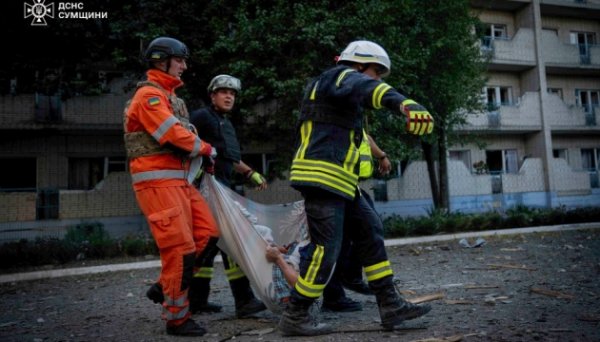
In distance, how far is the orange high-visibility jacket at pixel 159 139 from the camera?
297 centimetres

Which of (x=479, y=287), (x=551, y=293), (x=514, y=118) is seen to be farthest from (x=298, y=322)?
(x=514, y=118)

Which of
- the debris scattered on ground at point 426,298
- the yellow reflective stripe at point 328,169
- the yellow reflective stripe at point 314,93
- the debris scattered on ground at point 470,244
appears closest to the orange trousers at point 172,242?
the yellow reflective stripe at point 328,169

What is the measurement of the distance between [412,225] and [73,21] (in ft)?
32.9

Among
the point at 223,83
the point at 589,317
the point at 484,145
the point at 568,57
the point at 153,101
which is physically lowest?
the point at 589,317

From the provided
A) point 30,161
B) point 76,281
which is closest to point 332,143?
point 76,281

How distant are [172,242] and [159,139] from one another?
729 millimetres

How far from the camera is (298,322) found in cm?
286

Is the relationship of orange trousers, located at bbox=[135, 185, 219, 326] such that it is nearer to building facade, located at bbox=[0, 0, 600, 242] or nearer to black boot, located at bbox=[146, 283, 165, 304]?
black boot, located at bbox=[146, 283, 165, 304]

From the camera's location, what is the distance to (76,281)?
20.3ft

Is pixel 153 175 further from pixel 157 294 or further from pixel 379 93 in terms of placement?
pixel 379 93

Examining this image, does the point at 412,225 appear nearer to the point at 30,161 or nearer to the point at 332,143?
the point at 332,143

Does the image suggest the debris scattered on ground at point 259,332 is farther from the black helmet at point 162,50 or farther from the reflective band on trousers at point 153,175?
the black helmet at point 162,50

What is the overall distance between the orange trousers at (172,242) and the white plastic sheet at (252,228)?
0.43m

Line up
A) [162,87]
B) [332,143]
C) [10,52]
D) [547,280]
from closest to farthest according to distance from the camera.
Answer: [332,143] < [162,87] < [547,280] < [10,52]
